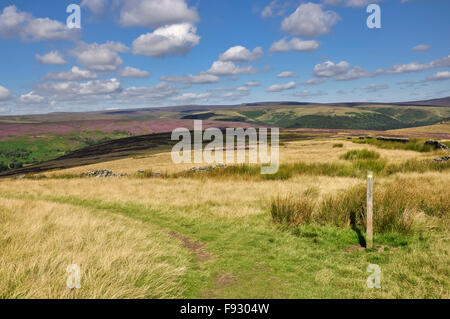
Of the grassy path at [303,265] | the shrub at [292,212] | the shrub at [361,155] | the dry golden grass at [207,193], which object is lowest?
the grassy path at [303,265]

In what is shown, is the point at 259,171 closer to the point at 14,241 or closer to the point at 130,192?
the point at 130,192

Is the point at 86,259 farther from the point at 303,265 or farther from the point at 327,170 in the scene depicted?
the point at 327,170

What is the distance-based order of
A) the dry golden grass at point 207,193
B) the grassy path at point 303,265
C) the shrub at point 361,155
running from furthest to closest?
1. the shrub at point 361,155
2. the dry golden grass at point 207,193
3. the grassy path at point 303,265

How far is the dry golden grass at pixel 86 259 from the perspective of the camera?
467 cm

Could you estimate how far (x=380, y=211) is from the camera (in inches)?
354

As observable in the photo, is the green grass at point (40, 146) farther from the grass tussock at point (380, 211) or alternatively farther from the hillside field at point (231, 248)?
the grass tussock at point (380, 211)

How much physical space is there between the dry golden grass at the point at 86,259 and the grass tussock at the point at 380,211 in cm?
427

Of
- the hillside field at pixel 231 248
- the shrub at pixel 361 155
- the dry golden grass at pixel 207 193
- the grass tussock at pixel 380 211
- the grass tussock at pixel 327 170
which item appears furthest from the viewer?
the shrub at pixel 361 155

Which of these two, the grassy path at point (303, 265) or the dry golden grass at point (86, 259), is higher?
the dry golden grass at point (86, 259)

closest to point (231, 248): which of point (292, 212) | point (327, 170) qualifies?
point (292, 212)

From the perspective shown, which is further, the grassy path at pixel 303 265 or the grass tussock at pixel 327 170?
the grass tussock at pixel 327 170

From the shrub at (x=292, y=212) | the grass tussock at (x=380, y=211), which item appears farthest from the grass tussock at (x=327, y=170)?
the shrub at (x=292, y=212)

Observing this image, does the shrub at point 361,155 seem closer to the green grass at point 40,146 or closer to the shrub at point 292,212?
the shrub at point 292,212

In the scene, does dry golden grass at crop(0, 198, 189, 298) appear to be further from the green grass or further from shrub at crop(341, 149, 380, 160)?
the green grass
